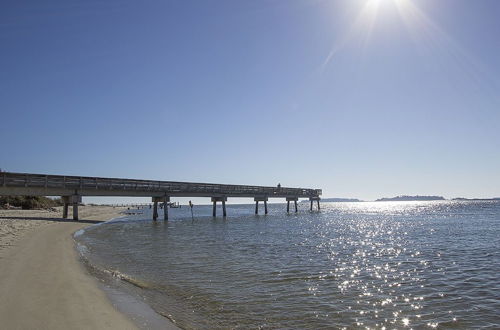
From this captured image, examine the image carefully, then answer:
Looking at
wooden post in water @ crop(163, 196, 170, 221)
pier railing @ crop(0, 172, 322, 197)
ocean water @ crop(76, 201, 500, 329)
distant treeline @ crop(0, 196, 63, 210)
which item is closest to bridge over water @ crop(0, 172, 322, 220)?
pier railing @ crop(0, 172, 322, 197)

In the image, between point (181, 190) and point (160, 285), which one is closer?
point (160, 285)

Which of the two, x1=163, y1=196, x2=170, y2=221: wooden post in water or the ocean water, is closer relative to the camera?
the ocean water

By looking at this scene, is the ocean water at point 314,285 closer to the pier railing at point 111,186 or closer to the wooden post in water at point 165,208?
the pier railing at point 111,186

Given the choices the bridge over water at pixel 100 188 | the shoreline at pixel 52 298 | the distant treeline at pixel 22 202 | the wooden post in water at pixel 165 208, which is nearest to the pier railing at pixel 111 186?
the bridge over water at pixel 100 188

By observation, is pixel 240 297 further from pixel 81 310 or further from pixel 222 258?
pixel 222 258

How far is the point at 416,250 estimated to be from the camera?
18.0m

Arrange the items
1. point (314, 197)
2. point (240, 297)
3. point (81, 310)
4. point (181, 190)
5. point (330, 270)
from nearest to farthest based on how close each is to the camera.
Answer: point (81, 310)
point (240, 297)
point (330, 270)
point (181, 190)
point (314, 197)

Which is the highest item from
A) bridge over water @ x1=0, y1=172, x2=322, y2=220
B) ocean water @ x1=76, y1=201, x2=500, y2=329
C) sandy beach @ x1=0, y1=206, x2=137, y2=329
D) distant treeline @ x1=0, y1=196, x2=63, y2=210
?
bridge over water @ x1=0, y1=172, x2=322, y2=220

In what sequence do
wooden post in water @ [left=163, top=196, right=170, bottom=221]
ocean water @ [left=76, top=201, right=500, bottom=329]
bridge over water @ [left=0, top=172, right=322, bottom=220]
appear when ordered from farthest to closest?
wooden post in water @ [left=163, top=196, right=170, bottom=221], bridge over water @ [left=0, top=172, right=322, bottom=220], ocean water @ [left=76, top=201, right=500, bottom=329]

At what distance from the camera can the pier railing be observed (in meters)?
30.6

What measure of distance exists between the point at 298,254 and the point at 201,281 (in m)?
6.81

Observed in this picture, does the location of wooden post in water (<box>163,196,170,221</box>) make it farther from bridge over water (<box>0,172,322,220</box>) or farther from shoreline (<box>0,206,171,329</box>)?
shoreline (<box>0,206,171,329</box>)

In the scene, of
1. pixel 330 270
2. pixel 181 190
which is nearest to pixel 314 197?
pixel 181 190

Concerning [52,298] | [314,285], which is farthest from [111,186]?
[52,298]
